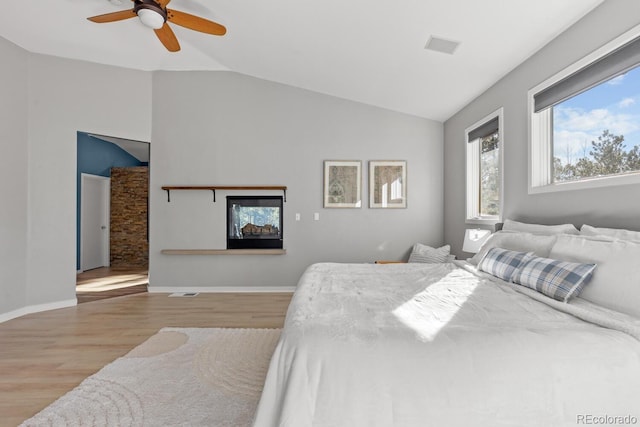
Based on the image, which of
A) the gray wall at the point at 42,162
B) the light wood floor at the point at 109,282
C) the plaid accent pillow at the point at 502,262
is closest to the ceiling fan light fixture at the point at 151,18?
the gray wall at the point at 42,162

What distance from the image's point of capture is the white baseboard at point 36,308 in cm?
334

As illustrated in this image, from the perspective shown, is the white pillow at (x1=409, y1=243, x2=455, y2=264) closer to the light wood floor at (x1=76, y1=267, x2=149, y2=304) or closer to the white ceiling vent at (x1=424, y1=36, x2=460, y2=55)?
the white ceiling vent at (x1=424, y1=36, x2=460, y2=55)

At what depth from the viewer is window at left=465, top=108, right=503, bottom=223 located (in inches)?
128

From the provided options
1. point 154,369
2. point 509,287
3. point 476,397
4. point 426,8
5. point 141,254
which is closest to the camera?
point 476,397

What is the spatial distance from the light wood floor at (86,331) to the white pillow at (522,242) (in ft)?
6.94

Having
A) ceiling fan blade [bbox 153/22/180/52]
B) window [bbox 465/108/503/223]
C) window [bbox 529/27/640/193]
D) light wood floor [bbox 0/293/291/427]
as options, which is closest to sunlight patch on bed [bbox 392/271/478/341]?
window [bbox 529/27/640/193]

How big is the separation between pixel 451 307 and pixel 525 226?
1464 millimetres

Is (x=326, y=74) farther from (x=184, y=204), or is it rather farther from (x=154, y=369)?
(x=154, y=369)

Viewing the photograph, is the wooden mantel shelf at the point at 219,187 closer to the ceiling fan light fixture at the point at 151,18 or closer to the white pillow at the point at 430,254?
the white pillow at the point at 430,254

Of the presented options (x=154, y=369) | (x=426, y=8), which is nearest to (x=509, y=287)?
(x=426, y=8)

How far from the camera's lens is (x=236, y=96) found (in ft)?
14.5

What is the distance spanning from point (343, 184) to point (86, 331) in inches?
133

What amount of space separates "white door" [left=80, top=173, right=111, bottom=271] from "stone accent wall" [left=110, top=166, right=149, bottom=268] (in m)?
0.13

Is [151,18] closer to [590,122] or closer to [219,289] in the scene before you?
[219,289]
